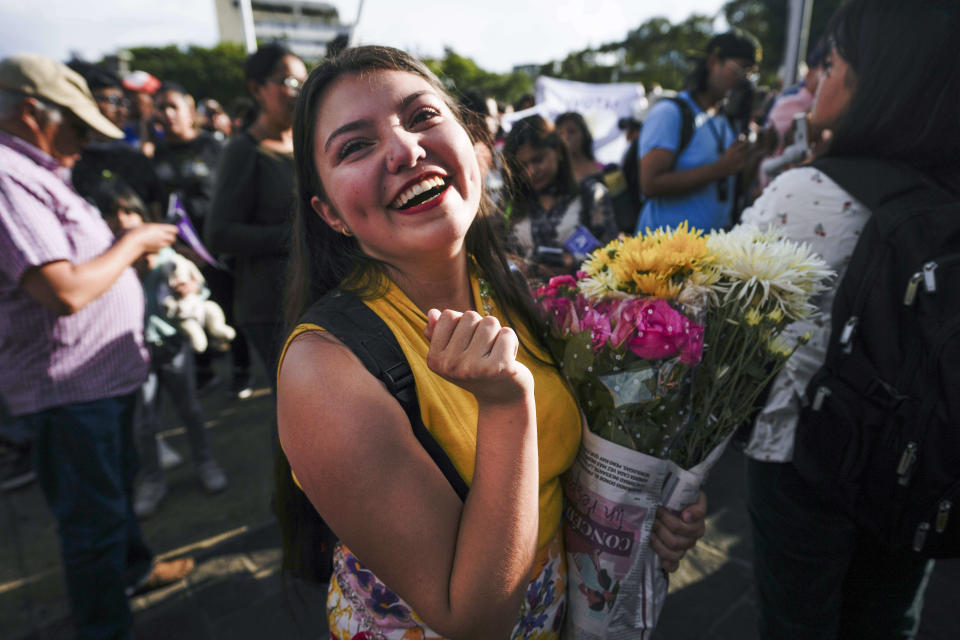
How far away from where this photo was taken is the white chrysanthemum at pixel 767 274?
3.46 feet

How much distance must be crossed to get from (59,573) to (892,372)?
3770mm

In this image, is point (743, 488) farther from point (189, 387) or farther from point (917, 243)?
point (189, 387)

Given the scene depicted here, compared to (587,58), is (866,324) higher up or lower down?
higher up

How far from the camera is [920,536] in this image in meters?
1.27

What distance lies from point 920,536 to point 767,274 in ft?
2.61

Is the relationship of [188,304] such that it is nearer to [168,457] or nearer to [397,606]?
[168,457]

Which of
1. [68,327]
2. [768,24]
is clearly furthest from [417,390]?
[768,24]

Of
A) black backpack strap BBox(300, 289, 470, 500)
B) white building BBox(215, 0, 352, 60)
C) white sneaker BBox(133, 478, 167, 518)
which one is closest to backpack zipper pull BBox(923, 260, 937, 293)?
black backpack strap BBox(300, 289, 470, 500)

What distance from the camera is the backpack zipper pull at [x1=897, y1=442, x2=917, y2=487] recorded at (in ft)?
4.06

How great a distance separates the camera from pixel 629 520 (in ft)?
3.59

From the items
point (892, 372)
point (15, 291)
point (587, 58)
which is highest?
point (892, 372)

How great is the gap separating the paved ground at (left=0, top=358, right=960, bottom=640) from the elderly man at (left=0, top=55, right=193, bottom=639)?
498 mm

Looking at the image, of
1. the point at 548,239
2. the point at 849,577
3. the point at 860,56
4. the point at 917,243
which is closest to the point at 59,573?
the point at 548,239

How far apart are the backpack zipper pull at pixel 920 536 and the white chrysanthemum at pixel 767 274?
628 millimetres
